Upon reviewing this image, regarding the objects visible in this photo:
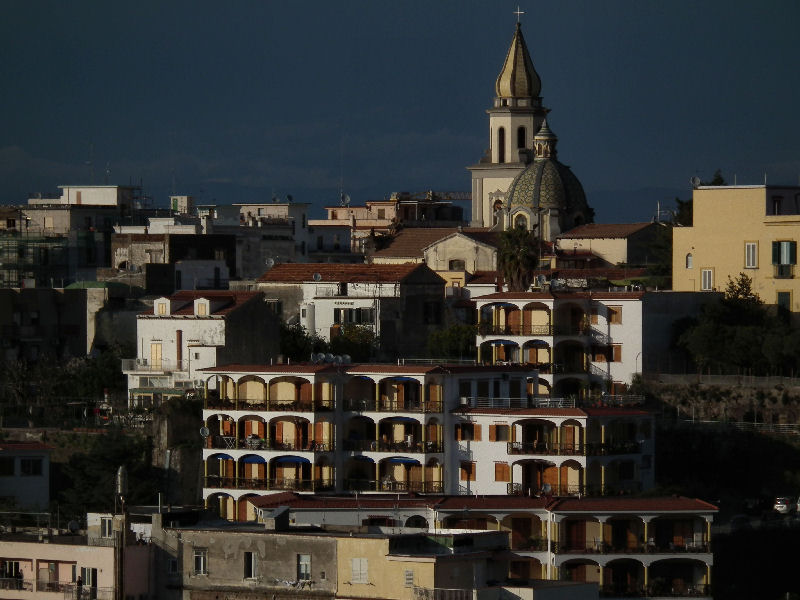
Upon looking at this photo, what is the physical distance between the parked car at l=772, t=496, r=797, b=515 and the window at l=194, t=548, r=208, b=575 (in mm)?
24632

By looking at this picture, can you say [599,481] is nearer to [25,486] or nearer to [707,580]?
[707,580]

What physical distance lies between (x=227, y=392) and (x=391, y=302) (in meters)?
15.5

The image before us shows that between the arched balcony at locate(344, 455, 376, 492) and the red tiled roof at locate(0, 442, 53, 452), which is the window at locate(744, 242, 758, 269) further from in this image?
the red tiled roof at locate(0, 442, 53, 452)

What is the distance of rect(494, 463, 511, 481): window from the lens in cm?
8394

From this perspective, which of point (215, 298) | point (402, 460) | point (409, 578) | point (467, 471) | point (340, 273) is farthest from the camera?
point (340, 273)

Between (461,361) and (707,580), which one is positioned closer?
(707,580)

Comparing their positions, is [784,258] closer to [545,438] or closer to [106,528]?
[545,438]

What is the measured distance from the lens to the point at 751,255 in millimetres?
100188

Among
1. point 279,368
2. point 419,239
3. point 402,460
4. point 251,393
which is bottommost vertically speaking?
point 402,460

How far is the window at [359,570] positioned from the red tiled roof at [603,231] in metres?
57.2

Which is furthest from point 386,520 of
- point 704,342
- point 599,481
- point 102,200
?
point 102,200

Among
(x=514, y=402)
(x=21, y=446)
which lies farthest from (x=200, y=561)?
(x=21, y=446)

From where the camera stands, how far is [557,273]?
10525cm

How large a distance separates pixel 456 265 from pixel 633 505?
4254 cm
